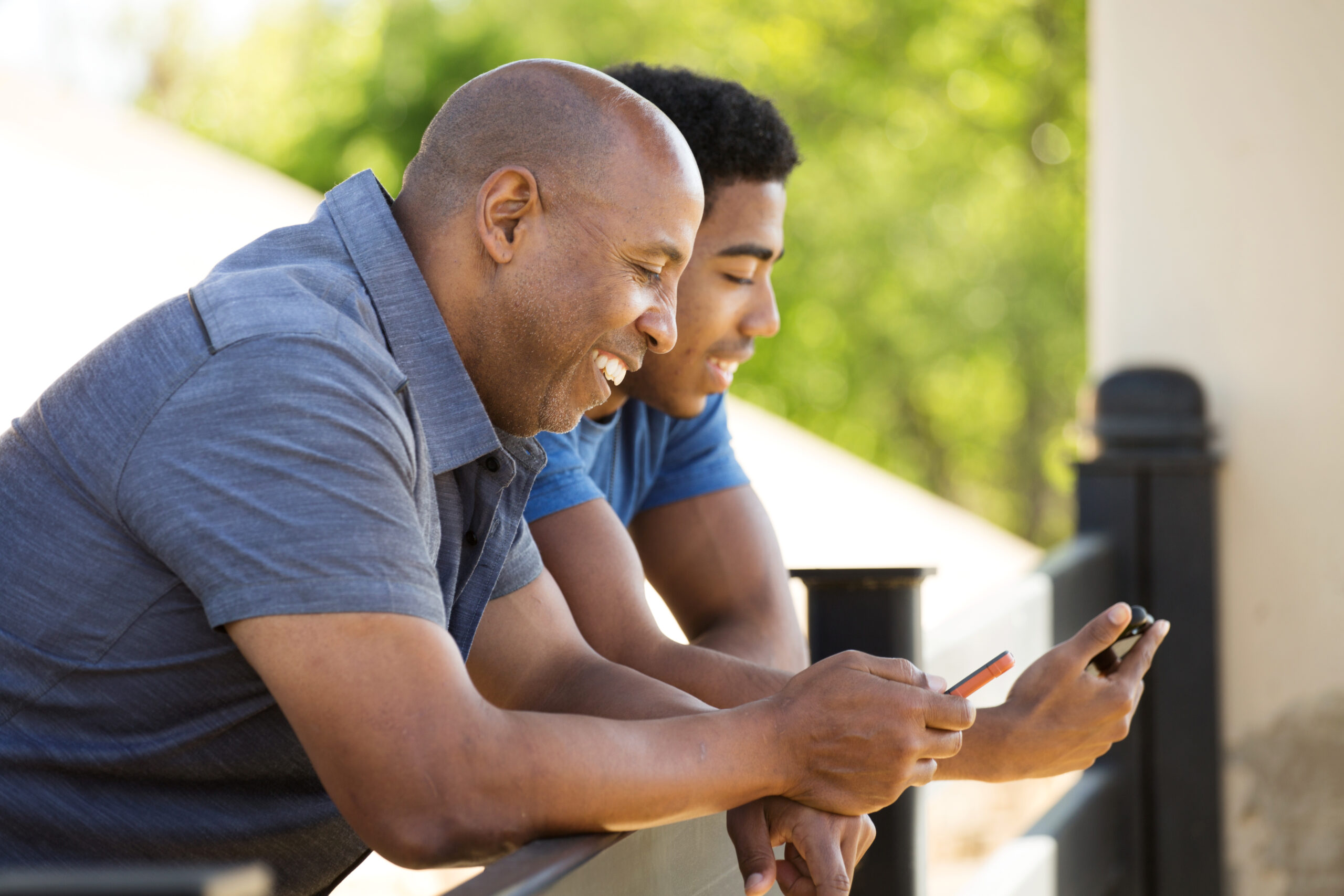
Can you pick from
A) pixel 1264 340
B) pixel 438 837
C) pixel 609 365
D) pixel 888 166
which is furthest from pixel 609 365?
pixel 888 166

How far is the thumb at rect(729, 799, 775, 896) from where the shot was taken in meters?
1.46

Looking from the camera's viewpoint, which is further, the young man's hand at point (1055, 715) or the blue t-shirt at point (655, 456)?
the blue t-shirt at point (655, 456)

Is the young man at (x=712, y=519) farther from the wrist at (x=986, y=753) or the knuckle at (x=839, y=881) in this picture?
the knuckle at (x=839, y=881)

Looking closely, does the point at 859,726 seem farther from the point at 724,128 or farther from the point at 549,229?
the point at 724,128

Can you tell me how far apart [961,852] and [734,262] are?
3.49 meters

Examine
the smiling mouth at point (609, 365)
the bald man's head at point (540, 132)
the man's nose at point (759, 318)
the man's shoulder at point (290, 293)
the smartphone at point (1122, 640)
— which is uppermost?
the bald man's head at point (540, 132)

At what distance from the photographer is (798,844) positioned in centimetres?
147

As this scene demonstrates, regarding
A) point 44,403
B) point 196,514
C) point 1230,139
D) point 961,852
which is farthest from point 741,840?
point 961,852

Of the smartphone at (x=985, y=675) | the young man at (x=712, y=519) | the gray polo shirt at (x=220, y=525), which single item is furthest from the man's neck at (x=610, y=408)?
the smartphone at (x=985, y=675)

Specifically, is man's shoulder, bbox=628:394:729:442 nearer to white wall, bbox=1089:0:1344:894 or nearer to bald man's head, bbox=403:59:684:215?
bald man's head, bbox=403:59:684:215

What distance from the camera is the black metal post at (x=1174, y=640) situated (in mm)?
3424

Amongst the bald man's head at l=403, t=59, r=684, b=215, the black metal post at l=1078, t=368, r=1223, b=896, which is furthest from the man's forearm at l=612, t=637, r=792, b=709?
the black metal post at l=1078, t=368, r=1223, b=896

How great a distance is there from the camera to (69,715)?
136 centimetres

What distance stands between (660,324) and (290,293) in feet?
1.36
